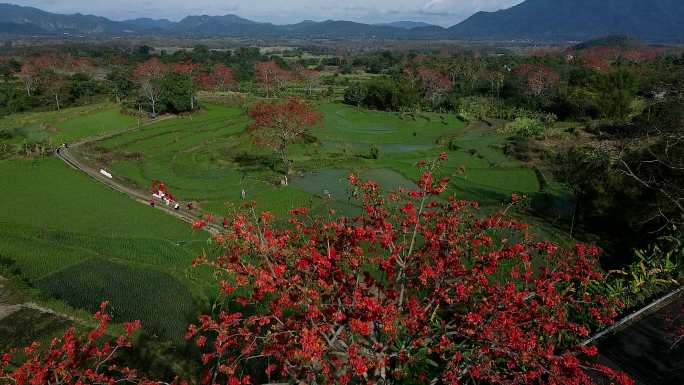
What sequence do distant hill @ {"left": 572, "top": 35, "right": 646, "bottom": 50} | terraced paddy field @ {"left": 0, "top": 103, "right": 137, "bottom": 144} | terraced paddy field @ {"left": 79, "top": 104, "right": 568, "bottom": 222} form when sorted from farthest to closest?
1. distant hill @ {"left": 572, "top": 35, "right": 646, "bottom": 50}
2. terraced paddy field @ {"left": 0, "top": 103, "right": 137, "bottom": 144}
3. terraced paddy field @ {"left": 79, "top": 104, "right": 568, "bottom": 222}

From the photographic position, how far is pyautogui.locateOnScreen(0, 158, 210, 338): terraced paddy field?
14195 mm

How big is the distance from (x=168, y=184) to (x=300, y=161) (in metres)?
9.29

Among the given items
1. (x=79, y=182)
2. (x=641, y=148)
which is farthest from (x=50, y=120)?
(x=641, y=148)

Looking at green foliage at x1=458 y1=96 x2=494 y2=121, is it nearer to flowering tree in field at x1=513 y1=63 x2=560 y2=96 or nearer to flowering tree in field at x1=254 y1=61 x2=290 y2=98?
flowering tree in field at x1=513 y1=63 x2=560 y2=96

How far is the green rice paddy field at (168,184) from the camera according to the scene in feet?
50.1

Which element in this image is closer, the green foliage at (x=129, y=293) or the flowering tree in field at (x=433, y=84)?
the green foliage at (x=129, y=293)

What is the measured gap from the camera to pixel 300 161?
31000 millimetres

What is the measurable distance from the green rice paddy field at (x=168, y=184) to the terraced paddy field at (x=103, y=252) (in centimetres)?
5

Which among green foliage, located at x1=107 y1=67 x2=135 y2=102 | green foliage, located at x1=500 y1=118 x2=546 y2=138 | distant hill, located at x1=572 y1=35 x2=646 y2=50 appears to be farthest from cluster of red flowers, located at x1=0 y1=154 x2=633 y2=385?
distant hill, located at x1=572 y1=35 x2=646 y2=50

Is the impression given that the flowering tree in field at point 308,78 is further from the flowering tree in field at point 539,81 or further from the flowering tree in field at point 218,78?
the flowering tree in field at point 539,81

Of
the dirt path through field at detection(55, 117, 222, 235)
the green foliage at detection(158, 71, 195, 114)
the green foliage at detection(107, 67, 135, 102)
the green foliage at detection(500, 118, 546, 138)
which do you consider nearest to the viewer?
the dirt path through field at detection(55, 117, 222, 235)

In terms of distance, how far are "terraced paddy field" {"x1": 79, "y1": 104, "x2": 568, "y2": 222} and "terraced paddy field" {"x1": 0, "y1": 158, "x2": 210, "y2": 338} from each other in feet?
9.84

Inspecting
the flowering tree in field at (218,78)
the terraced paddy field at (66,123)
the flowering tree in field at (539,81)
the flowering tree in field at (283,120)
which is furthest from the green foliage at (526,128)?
the flowering tree in field at (218,78)

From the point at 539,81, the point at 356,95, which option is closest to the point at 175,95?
the point at 356,95
